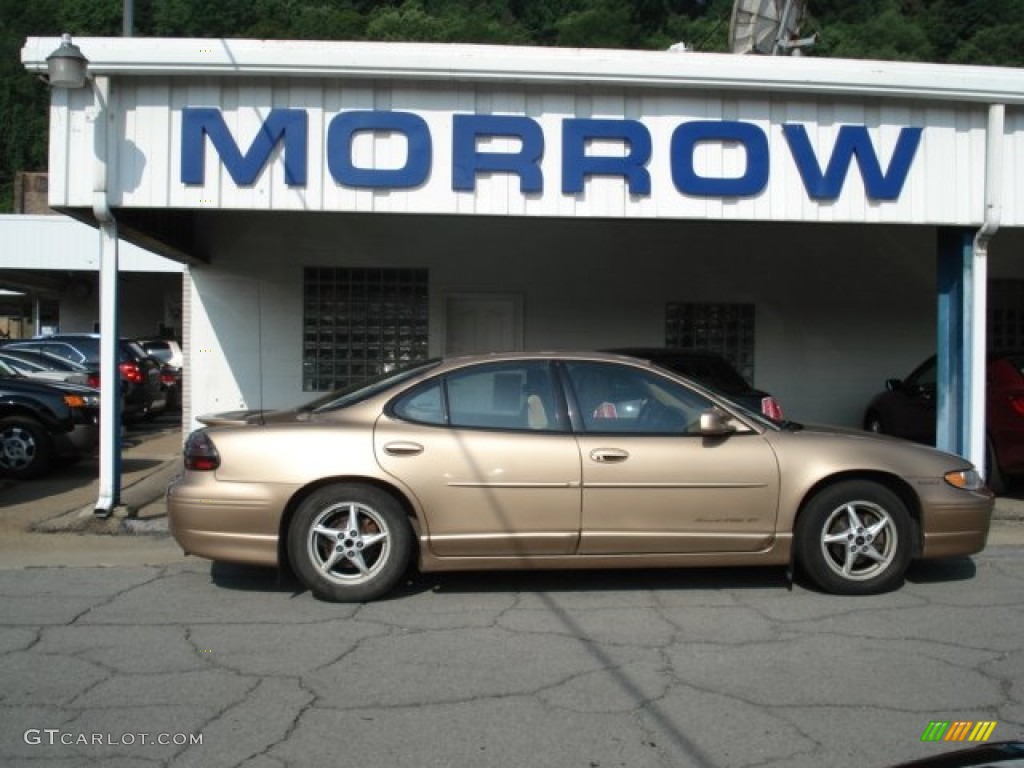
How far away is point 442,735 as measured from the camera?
3941 mm

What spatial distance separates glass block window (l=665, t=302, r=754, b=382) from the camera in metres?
12.9

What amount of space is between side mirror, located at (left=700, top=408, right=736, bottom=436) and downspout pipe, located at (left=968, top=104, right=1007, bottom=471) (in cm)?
412

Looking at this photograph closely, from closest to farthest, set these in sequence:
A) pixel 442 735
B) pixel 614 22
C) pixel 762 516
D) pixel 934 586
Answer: pixel 442 735 < pixel 762 516 < pixel 934 586 < pixel 614 22

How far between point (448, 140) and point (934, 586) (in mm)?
5213

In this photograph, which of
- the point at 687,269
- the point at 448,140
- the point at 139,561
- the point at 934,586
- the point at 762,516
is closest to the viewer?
the point at 762,516

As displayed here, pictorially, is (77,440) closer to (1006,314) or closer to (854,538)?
(854,538)

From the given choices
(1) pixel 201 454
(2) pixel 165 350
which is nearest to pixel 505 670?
(1) pixel 201 454

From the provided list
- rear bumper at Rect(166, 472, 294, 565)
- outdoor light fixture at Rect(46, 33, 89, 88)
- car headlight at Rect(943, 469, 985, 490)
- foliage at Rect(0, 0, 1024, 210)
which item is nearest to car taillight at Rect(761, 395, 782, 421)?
car headlight at Rect(943, 469, 985, 490)

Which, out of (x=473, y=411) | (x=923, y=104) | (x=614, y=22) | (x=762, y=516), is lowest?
(x=762, y=516)

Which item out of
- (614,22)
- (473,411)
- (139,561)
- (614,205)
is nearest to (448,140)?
(614,205)

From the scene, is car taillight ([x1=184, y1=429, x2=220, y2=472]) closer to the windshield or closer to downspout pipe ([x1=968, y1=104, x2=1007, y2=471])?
the windshield

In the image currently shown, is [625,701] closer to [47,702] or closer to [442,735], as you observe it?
[442,735]

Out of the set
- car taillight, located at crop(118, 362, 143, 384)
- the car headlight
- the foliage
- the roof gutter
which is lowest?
the car headlight

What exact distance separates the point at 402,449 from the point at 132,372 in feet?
40.6
